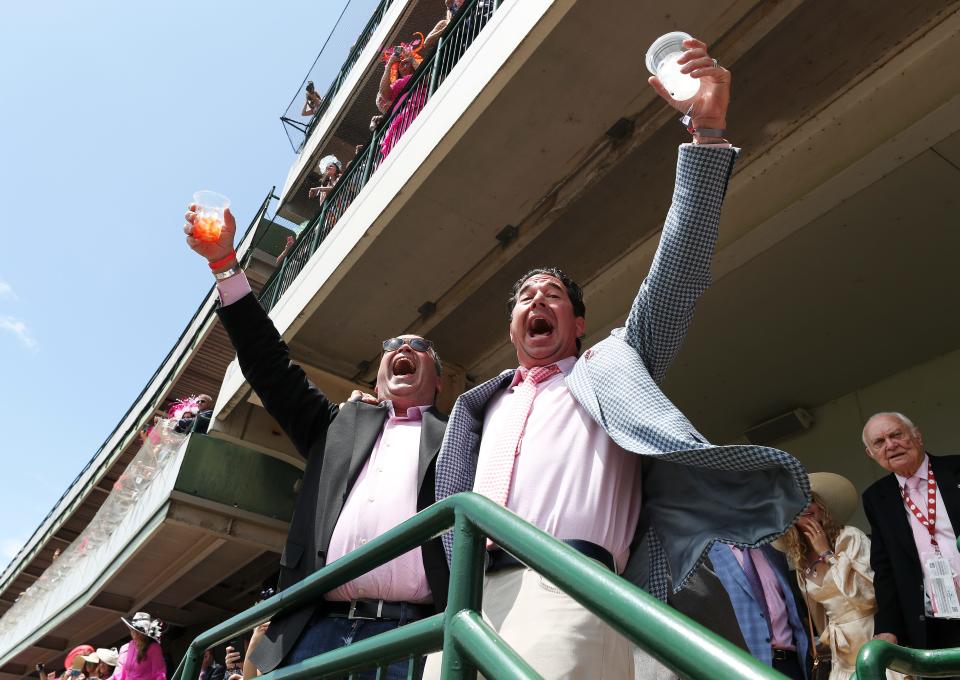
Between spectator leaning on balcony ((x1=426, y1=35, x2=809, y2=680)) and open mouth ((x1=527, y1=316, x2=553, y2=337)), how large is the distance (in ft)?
0.42

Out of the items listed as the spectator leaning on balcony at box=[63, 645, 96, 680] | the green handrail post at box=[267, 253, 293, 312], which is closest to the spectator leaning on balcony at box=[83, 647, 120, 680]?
the spectator leaning on balcony at box=[63, 645, 96, 680]

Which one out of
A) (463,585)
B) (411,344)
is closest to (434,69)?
(411,344)

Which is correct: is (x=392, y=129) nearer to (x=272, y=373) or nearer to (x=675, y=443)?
(x=272, y=373)

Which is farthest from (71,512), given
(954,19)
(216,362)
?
(954,19)

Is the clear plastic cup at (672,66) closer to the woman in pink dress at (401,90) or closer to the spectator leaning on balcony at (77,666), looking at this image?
the woman in pink dress at (401,90)

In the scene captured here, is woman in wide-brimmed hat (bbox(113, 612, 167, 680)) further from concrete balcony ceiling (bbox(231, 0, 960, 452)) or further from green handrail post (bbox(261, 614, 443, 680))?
green handrail post (bbox(261, 614, 443, 680))

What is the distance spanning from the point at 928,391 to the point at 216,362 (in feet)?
48.4

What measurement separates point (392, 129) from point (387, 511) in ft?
19.8

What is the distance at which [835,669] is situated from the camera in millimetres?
3641

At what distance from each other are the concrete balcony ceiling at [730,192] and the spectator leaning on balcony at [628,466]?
287 centimetres

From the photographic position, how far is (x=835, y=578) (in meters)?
3.81

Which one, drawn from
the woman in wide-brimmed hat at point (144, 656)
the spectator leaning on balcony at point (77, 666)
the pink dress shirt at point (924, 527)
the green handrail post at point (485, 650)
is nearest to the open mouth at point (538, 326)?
the green handrail post at point (485, 650)

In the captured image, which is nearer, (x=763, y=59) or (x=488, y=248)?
(x=763, y=59)

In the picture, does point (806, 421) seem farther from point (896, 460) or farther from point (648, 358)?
point (648, 358)
